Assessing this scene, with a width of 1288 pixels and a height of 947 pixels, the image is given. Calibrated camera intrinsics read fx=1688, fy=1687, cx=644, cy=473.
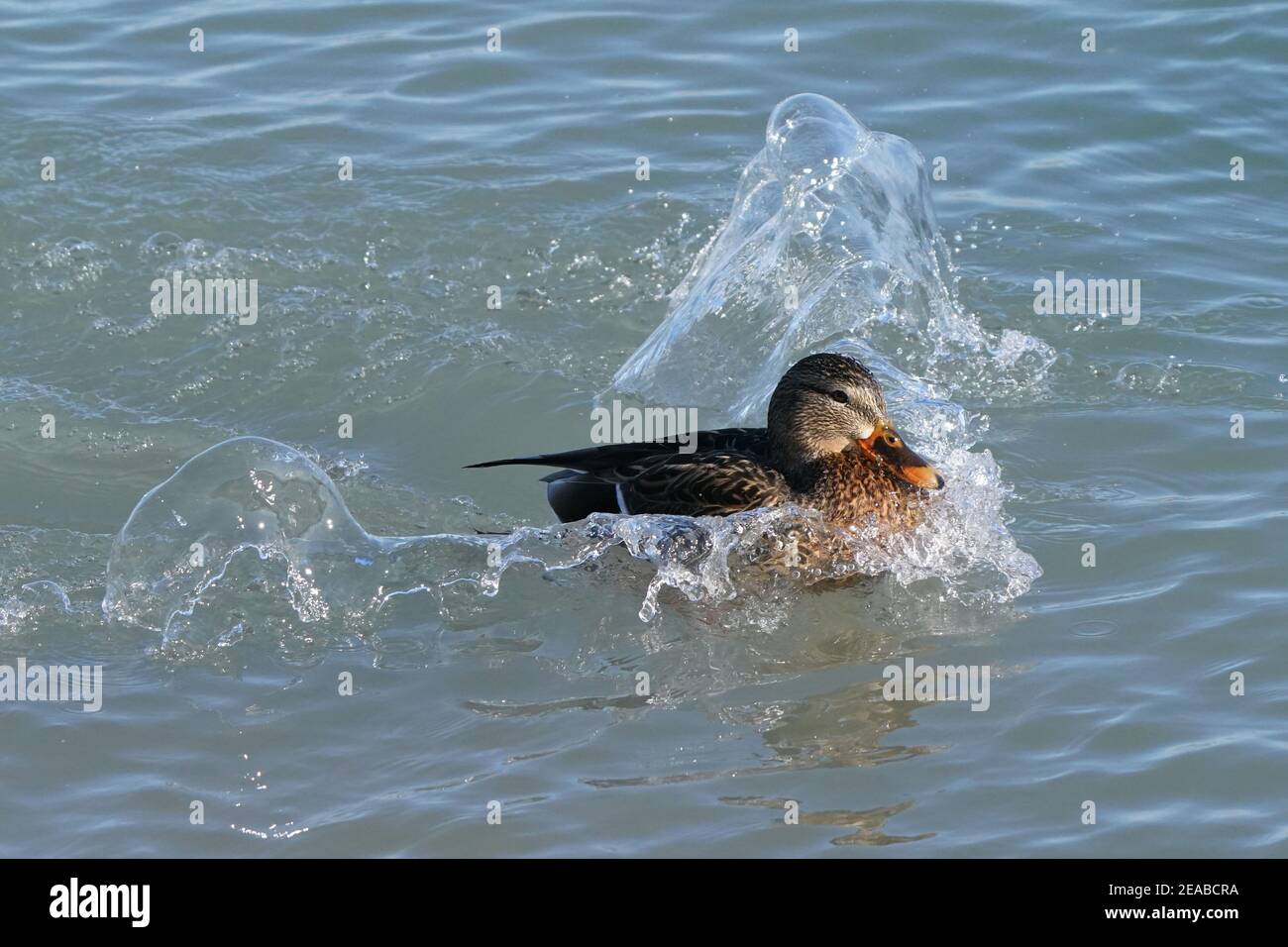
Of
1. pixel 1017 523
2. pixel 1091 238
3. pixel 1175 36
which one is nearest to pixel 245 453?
pixel 1017 523

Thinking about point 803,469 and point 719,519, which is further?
point 803,469

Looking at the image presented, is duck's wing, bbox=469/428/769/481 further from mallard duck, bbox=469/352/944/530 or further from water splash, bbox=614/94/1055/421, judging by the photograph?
water splash, bbox=614/94/1055/421

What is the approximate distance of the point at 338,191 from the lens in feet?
33.4

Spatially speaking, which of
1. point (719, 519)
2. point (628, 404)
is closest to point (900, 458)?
point (719, 519)

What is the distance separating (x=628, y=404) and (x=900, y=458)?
171cm

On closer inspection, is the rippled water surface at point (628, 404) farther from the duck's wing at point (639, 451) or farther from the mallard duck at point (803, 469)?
the duck's wing at point (639, 451)

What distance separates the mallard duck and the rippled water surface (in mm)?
172

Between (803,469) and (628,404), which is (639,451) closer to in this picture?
(803,469)

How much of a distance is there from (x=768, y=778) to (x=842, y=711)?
0.54 meters

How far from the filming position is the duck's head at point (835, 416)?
6840mm

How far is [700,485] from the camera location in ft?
22.3

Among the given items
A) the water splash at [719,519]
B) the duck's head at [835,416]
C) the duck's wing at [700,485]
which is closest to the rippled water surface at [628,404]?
the water splash at [719,519]
